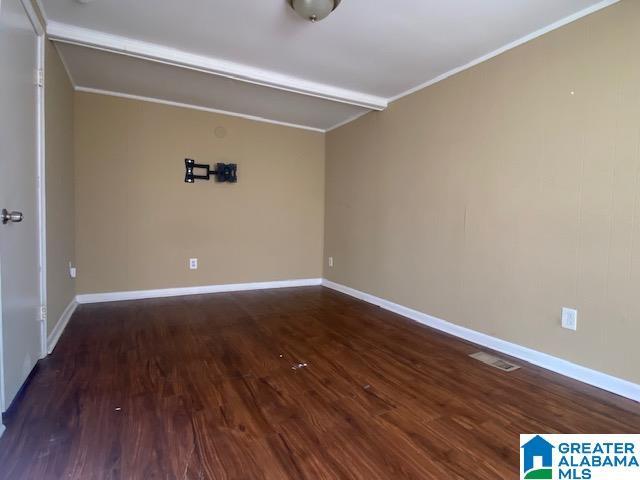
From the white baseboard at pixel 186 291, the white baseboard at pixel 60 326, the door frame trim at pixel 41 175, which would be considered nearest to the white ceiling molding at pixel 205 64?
the door frame trim at pixel 41 175

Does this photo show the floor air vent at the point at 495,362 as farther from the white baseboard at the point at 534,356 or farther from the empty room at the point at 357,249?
the white baseboard at the point at 534,356

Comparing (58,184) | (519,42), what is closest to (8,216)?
(58,184)

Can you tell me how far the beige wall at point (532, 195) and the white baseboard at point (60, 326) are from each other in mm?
2937

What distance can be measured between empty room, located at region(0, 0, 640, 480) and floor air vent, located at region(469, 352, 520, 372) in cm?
3

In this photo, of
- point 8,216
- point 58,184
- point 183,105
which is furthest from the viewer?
point 183,105

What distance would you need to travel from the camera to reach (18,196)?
1.74 m

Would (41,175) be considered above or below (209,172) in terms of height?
below

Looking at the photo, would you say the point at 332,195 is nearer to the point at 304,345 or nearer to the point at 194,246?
the point at 194,246

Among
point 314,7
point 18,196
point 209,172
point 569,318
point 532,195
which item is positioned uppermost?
point 314,7

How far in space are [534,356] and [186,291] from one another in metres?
3.58

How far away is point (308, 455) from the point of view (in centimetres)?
137

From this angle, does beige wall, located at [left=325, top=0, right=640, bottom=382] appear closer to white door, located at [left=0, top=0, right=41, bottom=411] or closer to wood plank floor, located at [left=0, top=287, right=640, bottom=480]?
wood plank floor, located at [left=0, top=287, right=640, bottom=480]

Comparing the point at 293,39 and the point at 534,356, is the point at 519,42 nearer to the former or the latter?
the point at 293,39

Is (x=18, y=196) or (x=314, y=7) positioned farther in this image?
(x=314, y=7)
